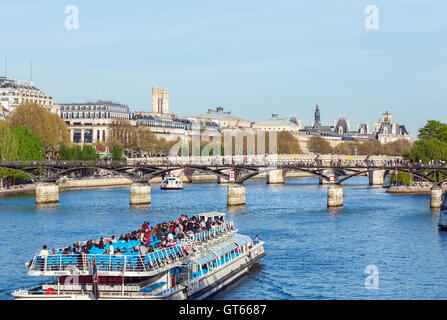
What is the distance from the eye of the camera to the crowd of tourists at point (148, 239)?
30.8 meters

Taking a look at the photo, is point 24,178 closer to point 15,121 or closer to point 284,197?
point 15,121

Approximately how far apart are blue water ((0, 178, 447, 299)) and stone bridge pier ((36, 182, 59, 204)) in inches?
59.6

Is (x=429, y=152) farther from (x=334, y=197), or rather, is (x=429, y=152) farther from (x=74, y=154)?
(x=74, y=154)

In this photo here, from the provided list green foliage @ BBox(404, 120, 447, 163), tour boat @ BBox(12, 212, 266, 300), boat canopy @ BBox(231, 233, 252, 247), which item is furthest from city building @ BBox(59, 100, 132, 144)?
tour boat @ BBox(12, 212, 266, 300)

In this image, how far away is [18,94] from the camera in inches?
6516

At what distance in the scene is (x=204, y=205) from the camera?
79.5 meters

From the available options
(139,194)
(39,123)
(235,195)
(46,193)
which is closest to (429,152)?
(235,195)

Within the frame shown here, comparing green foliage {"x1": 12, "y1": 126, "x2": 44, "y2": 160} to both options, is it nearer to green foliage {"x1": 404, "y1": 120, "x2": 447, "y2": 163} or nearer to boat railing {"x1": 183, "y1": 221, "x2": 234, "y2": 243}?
green foliage {"x1": 404, "y1": 120, "x2": 447, "y2": 163}

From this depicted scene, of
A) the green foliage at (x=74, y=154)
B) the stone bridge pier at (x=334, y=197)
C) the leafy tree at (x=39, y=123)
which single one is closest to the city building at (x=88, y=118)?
the green foliage at (x=74, y=154)

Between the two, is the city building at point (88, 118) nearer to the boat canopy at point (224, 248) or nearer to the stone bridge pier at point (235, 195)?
the stone bridge pier at point (235, 195)

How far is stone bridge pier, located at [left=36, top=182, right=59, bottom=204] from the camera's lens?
266ft

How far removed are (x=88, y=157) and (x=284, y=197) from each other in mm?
40539

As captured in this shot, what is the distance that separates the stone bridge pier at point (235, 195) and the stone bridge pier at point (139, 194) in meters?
8.29
